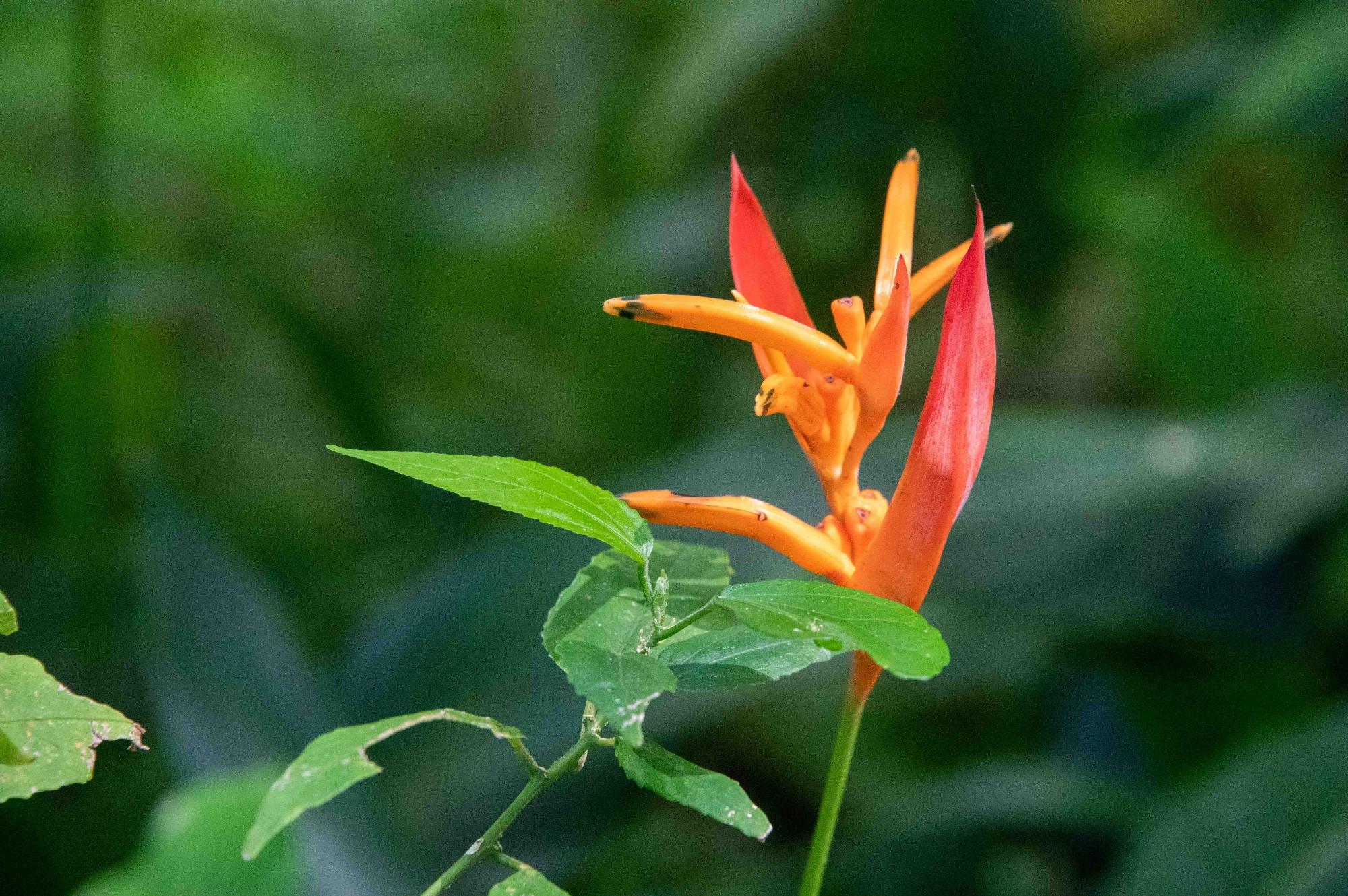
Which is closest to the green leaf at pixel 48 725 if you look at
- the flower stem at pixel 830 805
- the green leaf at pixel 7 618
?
the green leaf at pixel 7 618

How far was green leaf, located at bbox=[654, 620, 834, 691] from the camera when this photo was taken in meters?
0.17

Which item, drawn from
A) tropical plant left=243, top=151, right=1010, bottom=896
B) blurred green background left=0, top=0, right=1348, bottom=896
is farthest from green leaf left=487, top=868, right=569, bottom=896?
blurred green background left=0, top=0, right=1348, bottom=896

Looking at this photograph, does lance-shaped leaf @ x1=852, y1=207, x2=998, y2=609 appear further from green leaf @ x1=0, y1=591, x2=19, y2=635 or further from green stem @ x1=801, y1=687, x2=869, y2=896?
green leaf @ x1=0, y1=591, x2=19, y2=635

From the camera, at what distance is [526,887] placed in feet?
0.51

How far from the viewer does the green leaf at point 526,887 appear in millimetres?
154

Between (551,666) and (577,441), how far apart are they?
705 millimetres

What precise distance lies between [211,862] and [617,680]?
11cm

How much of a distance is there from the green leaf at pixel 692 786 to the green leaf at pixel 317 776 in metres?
0.02

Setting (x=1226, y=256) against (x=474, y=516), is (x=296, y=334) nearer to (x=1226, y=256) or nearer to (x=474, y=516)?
(x=474, y=516)

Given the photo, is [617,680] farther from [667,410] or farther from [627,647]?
[667,410]

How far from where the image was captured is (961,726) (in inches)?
51.4

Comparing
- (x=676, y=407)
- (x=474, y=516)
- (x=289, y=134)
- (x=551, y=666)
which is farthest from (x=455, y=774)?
(x=289, y=134)

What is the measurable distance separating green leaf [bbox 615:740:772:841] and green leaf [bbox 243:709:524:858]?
0.02 meters

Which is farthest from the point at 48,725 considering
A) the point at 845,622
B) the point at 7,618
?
the point at 845,622
